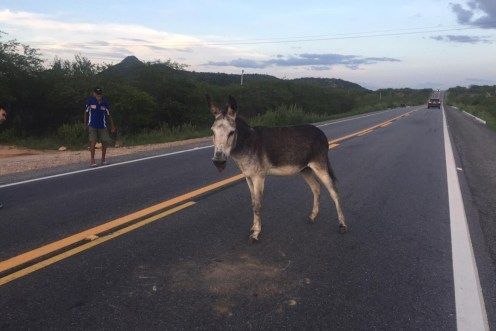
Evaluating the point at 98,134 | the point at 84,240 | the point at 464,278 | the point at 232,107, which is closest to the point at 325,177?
the point at 232,107

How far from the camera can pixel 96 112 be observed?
457 inches

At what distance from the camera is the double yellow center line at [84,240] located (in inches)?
171

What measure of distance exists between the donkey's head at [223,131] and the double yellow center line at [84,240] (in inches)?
69.0

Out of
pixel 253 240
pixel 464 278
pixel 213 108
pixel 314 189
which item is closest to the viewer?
pixel 464 278

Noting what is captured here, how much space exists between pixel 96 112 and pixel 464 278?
966cm

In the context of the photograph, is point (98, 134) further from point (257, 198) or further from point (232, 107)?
point (232, 107)

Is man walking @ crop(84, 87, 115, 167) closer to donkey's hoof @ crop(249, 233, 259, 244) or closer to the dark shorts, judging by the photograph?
the dark shorts

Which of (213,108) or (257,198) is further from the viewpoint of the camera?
(257,198)

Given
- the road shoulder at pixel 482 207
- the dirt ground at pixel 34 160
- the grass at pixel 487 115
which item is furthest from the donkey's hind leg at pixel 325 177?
the grass at pixel 487 115

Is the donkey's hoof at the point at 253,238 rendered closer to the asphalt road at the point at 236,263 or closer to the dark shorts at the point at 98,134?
the asphalt road at the point at 236,263

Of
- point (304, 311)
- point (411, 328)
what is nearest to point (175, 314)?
point (304, 311)

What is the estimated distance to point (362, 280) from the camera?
14.1 feet

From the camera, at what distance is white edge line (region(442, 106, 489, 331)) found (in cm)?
357

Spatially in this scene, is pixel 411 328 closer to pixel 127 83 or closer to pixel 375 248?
pixel 375 248
